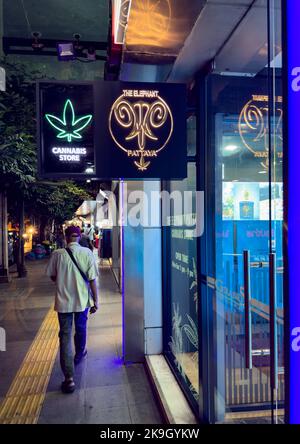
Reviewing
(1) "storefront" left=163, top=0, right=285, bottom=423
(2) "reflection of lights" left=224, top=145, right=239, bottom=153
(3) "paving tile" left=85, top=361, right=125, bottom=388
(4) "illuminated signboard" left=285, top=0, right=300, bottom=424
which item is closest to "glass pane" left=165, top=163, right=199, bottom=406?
(1) "storefront" left=163, top=0, right=285, bottom=423

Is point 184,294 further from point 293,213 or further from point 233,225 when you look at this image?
point 293,213

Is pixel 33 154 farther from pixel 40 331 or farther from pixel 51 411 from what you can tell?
pixel 51 411

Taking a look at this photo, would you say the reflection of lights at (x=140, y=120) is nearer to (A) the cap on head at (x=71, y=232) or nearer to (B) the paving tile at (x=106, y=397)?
(A) the cap on head at (x=71, y=232)

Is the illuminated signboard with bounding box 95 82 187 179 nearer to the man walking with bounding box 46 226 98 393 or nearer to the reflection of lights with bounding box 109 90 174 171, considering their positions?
the reflection of lights with bounding box 109 90 174 171

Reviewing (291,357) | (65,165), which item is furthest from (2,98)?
(291,357)

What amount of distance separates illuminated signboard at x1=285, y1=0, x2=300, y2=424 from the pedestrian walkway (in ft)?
7.42

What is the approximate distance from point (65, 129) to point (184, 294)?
2.26 m

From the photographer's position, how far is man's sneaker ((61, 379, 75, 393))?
384 centimetres

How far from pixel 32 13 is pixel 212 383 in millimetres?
10300

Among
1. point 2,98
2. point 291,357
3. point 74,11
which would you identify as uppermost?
point 74,11

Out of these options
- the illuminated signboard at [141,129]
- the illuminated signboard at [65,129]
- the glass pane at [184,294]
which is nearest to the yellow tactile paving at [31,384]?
the glass pane at [184,294]

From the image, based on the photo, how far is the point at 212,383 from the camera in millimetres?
2934

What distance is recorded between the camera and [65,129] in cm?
306

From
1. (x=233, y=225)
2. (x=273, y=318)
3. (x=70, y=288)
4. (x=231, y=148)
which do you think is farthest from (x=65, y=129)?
(x=273, y=318)
